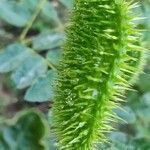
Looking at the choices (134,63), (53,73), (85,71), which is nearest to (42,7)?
(53,73)

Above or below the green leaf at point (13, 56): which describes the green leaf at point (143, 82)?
below

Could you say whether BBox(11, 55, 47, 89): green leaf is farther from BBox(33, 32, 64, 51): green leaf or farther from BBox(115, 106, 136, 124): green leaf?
BBox(115, 106, 136, 124): green leaf

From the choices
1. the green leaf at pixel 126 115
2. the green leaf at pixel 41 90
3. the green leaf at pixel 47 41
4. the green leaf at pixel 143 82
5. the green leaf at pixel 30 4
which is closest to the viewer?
the green leaf at pixel 41 90

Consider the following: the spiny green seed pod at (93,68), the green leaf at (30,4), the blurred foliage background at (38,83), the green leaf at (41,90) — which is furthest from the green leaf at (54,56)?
the spiny green seed pod at (93,68)

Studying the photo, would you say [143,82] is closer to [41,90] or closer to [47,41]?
[47,41]

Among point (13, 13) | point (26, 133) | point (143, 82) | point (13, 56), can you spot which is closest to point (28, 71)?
point (13, 56)

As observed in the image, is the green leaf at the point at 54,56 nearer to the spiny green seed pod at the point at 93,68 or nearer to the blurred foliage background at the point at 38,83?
the blurred foliage background at the point at 38,83

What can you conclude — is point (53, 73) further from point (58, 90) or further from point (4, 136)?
point (58, 90)
